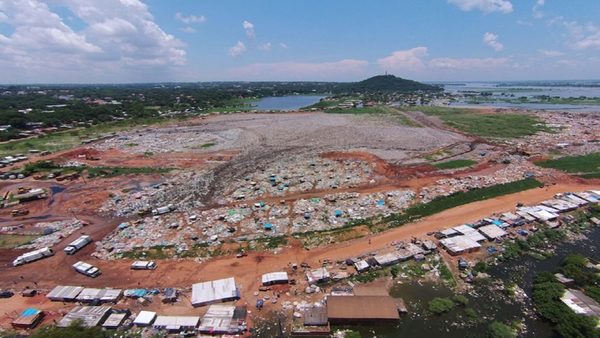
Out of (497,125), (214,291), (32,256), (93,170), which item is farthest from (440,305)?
(497,125)

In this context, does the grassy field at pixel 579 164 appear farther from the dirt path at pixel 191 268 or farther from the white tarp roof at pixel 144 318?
the white tarp roof at pixel 144 318

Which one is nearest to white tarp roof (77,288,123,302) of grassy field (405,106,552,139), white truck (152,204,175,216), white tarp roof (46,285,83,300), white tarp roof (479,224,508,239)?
white tarp roof (46,285,83,300)

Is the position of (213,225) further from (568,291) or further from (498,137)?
(498,137)

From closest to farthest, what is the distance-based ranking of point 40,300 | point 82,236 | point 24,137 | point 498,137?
point 40,300 < point 82,236 < point 498,137 < point 24,137

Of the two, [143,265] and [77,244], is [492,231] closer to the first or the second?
[143,265]

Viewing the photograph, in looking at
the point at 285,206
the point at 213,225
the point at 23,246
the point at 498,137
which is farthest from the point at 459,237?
the point at 498,137

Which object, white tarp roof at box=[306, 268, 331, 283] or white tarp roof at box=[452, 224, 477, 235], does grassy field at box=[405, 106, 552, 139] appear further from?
white tarp roof at box=[306, 268, 331, 283]
